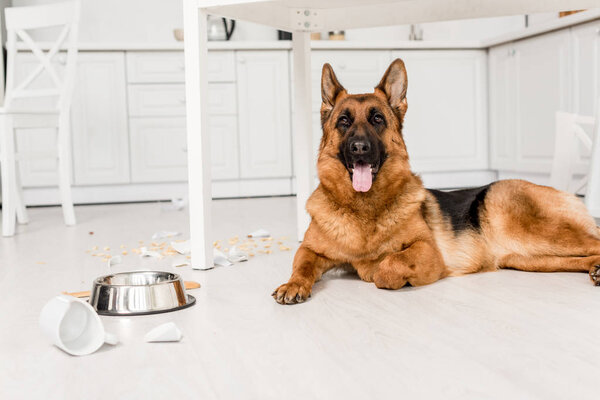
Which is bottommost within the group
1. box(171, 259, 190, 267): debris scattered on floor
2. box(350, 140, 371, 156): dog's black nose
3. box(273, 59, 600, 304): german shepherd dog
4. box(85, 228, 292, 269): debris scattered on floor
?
box(171, 259, 190, 267): debris scattered on floor

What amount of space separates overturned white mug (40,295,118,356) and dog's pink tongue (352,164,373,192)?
0.88 metres

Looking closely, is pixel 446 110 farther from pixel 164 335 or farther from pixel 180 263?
pixel 164 335

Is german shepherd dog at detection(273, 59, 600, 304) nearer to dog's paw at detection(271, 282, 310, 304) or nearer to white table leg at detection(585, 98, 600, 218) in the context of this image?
dog's paw at detection(271, 282, 310, 304)

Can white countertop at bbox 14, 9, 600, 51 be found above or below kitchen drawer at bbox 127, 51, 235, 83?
above

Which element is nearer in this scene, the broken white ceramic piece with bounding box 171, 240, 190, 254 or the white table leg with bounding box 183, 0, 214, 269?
the white table leg with bounding box 183, 0, 214, 269

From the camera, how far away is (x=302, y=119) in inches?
120

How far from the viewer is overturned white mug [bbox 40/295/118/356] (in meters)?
1.41

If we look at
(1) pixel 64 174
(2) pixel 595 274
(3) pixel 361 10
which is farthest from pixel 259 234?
(2) pixel 595 274

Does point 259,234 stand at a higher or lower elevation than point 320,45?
lower

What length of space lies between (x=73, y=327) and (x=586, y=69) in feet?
13.2

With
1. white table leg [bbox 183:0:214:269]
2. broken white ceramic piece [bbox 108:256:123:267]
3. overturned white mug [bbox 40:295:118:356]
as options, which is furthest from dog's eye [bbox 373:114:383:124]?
broken white ceramic piece [bbox 108:256:123:267]

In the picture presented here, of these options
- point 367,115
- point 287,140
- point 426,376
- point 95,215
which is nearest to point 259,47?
point 287,140

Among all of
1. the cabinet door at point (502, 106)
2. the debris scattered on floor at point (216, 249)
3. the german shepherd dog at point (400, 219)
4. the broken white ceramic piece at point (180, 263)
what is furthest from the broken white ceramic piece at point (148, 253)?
the cabinet door at point (502, 106)

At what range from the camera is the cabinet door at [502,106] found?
18.0 feet
